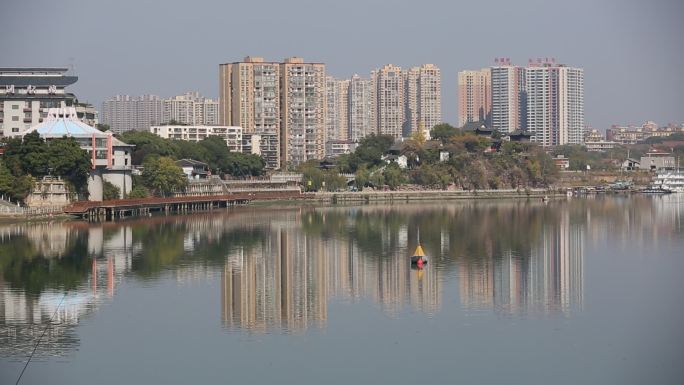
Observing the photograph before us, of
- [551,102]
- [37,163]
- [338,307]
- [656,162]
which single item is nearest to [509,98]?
[551,102]

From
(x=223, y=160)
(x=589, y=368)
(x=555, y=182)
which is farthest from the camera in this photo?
(x=555, y=182)

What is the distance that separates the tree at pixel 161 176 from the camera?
38781 mm

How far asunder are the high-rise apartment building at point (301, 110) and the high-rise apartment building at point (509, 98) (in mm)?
31415

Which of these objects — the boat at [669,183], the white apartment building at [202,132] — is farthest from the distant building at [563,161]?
the white apartment building at [202,132]

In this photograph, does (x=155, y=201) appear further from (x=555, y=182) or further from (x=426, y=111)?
(x=426, y=111)

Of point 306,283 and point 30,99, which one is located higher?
point 30,99

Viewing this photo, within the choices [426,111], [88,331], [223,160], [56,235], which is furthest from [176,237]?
[426,111]

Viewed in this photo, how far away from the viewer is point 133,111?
81.2m

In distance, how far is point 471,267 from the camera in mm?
20500

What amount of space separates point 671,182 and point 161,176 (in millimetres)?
32181

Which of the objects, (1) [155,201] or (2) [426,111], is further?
(2) [426,111]

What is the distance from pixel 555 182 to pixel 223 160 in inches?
707

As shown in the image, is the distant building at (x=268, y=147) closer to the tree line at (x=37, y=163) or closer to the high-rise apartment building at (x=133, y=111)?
the high-rise apartment building at (x=133, y=111)

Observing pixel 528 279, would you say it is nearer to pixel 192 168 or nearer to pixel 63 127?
pixel 63 127
